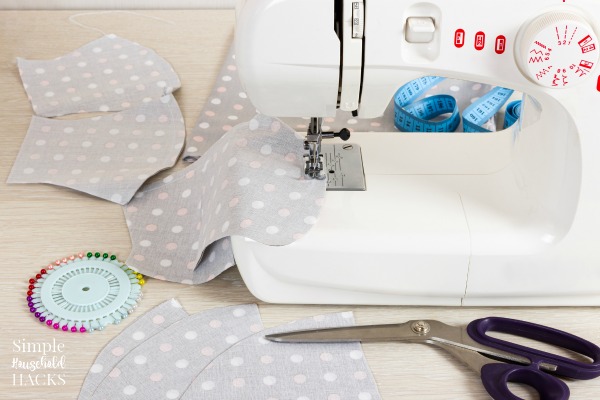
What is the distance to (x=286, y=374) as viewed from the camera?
1.07 m

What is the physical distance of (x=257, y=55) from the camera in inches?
40.5

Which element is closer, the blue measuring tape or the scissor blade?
the scissor blade

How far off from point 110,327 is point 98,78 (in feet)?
2.03

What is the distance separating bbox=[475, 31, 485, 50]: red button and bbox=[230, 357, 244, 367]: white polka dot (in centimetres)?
45

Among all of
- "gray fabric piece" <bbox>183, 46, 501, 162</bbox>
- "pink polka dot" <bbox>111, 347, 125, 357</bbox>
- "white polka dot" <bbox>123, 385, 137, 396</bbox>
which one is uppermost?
"gray fabric piece" <bbox>183, 46, 501, 162</bbox>

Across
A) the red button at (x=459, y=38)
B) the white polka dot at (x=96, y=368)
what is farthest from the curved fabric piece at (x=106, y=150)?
the red button at (x=459, y=38)

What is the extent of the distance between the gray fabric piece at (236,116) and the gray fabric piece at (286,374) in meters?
0.43

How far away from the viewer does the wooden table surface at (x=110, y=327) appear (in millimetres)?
1070

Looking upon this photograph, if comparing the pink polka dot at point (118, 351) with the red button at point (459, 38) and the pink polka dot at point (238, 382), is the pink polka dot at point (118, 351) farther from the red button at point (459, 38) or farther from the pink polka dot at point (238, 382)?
the red button at point (459, 38)

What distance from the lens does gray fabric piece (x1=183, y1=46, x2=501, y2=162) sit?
1479mm

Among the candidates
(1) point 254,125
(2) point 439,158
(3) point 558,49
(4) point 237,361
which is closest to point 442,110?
(2) point 439,158

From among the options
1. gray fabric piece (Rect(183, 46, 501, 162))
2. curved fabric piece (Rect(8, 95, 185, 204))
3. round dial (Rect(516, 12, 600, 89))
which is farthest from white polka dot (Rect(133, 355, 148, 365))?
round dial (Rect(516, 12, 600, 89))

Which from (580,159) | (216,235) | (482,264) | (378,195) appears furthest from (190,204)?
(580,159)

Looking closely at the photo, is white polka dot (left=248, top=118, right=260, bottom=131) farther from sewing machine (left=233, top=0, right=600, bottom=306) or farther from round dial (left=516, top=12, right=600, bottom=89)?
round dial (left=516, top=12, right=600, bottom=89)
